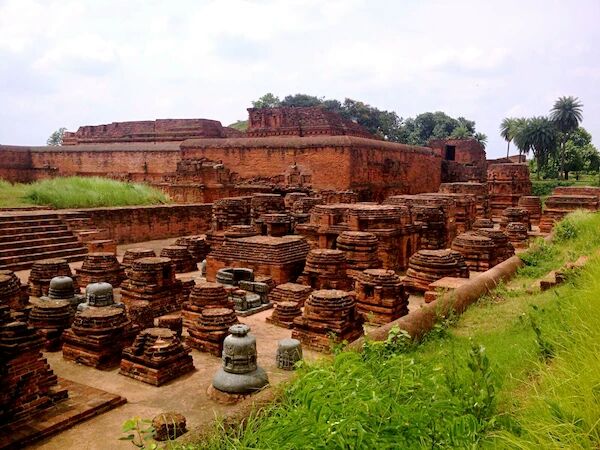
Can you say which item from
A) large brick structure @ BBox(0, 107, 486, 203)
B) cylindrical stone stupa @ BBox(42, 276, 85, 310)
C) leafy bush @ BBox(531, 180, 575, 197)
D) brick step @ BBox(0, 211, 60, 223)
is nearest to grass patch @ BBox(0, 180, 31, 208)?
brick step @ BBox(0, 211, 60, 223)

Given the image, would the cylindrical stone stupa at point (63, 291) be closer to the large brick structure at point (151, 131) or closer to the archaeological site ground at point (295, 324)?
Answer: the archaeological site ground at point (295, 324)

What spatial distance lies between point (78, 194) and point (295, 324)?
31.5ft

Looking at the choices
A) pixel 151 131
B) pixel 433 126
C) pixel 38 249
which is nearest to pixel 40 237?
pixel 38 249

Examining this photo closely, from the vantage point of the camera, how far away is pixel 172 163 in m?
19.6

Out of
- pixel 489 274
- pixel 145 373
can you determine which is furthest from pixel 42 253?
pixel 489 274

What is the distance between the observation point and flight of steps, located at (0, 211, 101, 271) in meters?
9.16

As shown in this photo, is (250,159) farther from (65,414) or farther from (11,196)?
(65,414)

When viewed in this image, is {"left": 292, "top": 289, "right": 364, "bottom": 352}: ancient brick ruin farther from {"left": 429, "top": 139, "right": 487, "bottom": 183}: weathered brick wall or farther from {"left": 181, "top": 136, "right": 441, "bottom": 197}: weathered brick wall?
{"left": 429, "top": 139, "right": 487, "bottom": 183}: weathered brick wall

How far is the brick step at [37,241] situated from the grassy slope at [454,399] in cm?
794

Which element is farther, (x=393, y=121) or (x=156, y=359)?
(x=393, y=121)

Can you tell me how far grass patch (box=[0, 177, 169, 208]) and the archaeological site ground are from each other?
5 cm

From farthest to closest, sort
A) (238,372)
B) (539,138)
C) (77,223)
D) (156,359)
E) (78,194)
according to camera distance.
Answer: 1. (539,138)
2. (78,194)
3. (77,223)
4. (156,359)
5. (238,372)

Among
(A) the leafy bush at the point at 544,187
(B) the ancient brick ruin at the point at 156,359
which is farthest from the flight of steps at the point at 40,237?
(A) the leafy bush at the point at 544,187

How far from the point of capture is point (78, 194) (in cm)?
1330
